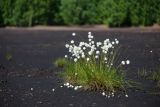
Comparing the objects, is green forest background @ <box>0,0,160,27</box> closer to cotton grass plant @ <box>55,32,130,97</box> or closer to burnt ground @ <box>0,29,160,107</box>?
burnt ground @ <box>0,29,160,107</box>

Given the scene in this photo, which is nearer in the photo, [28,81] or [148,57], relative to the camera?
[28,81]

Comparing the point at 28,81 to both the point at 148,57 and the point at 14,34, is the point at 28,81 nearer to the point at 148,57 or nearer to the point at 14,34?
the point at 148,57

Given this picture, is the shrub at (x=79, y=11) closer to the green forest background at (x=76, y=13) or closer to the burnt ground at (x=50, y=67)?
the green forest background at (x=76, y=13)

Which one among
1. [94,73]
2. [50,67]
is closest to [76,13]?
[50,67]

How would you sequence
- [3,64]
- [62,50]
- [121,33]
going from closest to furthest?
1. [3,64]
2. [62,50]
3. [121,33]

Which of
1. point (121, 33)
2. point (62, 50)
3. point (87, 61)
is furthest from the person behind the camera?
point (121, 33)

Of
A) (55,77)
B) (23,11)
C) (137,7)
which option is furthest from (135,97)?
(23,11)
